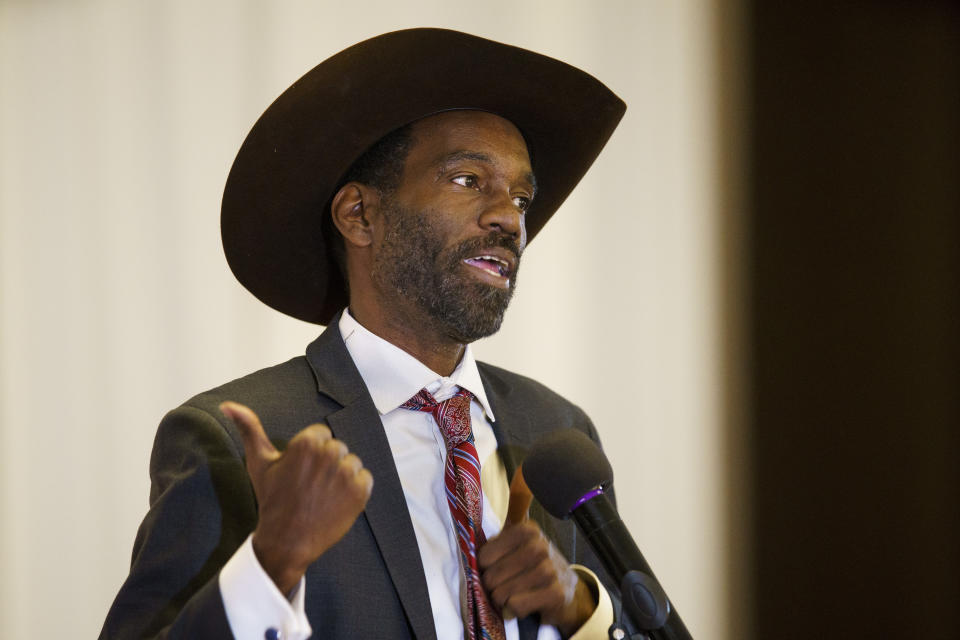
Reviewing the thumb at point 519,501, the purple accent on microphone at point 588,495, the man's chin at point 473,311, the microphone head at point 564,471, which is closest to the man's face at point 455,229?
the man's chin at point 473,311

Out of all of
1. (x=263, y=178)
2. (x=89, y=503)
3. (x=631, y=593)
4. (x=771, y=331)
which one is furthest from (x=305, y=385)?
(x=771, y=331)

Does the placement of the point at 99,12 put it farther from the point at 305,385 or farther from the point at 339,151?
the point at 305,385

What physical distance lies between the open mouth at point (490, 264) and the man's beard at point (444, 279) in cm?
1

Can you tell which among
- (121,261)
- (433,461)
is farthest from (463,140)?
(121,261)

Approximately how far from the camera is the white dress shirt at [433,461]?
1584 mm

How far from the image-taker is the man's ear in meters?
1.88

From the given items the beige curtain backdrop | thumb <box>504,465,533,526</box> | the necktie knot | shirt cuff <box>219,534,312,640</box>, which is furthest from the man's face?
the beige curtain backdrop

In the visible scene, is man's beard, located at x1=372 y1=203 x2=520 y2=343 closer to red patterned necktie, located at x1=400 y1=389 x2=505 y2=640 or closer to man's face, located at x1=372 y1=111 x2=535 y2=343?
man's face, located at x1=372 y1=111 x2=535 y2=343

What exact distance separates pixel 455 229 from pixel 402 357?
0.82 feet

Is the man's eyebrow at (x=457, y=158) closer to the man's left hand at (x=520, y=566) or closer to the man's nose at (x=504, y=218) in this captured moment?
the man's nose at (x=504, y=218)

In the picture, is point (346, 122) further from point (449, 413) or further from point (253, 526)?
point (253, 526)

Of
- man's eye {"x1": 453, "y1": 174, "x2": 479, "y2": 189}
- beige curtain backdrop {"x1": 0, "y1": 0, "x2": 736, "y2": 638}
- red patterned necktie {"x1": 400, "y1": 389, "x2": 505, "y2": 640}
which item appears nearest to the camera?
red patterned necktie {"x1": 400, "y1": 389, "x2": 505, "y2": 640}

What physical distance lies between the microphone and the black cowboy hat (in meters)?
0.74

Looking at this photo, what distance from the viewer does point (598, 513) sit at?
4.15 feet
